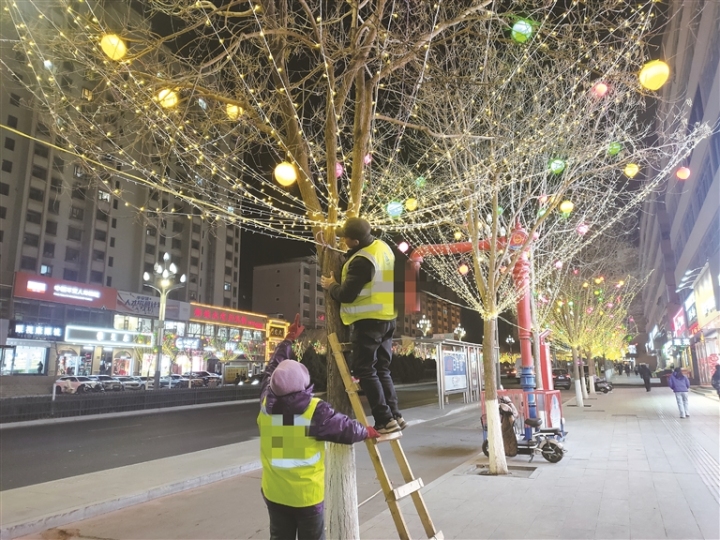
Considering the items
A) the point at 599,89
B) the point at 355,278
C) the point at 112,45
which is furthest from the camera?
the point at 599,89

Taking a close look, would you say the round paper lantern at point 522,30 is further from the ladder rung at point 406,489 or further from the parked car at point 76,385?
the parked car at point 76,385

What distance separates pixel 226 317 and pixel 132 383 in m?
20.6

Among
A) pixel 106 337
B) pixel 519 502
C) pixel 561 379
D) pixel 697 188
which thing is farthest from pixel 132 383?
pixel 697 188

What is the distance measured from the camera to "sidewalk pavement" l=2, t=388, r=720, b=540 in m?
5.40

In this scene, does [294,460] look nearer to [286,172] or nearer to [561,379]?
[286,172]

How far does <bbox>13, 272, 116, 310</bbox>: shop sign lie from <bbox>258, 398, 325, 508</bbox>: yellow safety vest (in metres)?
42.6

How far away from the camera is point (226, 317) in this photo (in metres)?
55.8

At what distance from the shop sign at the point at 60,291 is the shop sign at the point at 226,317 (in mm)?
10001

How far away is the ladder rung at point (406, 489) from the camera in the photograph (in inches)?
130

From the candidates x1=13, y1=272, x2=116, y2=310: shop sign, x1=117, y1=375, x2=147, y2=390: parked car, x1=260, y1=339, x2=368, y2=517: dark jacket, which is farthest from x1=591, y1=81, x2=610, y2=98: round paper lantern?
x1=13, y1=272, x2=116, y2=310: shop sign

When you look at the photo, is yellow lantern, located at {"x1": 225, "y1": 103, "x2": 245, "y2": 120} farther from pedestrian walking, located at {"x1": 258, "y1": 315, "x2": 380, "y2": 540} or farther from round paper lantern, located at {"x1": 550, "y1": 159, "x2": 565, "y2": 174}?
round paper lantern, located at {"x1": 550, "y1": 159, "x2": 565, "y2": 174}

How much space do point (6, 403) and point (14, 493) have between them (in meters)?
12.3

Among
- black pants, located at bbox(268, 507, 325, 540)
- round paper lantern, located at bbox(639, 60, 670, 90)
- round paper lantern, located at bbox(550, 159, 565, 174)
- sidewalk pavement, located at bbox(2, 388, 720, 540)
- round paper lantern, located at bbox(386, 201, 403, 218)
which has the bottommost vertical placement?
sidewalk pavement, located at bbox(2, 388, 720, 540)

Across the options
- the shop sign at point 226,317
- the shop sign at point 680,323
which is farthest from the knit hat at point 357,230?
the shop sign at point 226,317
